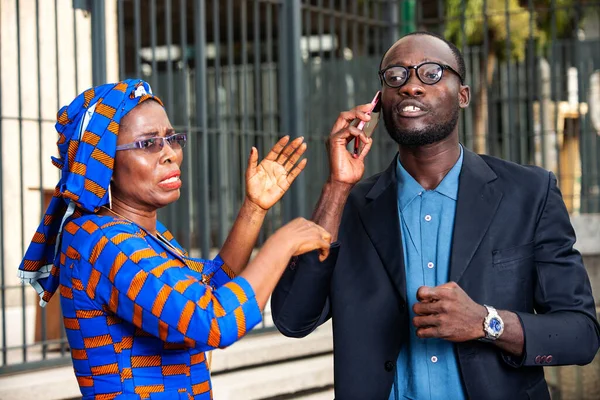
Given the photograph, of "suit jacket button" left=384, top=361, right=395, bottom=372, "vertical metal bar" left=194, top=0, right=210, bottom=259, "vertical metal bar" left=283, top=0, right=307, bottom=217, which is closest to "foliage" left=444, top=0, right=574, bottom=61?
"vertical metal bar" left=283, top=0, right=307, bottom=217

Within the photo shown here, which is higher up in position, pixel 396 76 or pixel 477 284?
pixel 396 76

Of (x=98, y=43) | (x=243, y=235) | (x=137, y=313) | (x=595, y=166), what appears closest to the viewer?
(x=137, y=313)

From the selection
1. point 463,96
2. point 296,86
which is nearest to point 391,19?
point 296,86

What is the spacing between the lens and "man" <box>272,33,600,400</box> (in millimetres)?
2523

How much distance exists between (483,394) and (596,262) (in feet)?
17.0

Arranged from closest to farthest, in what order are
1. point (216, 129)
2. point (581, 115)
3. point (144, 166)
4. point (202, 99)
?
point (144, 166) < point (202, 99) < point (216, 129) < point (581, 115)

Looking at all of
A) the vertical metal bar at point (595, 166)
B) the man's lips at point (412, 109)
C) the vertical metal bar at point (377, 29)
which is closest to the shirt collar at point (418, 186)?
the man's lips at point (412, 109)

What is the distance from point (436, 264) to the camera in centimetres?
268

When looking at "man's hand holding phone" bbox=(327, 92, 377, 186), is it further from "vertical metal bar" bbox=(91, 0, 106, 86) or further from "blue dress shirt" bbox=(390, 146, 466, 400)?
"vertical metal bar" bbox=(91, 0, 106, 86)

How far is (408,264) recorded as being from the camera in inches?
106

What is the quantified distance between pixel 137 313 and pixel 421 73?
1.16 meters

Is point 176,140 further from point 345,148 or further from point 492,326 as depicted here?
point 492,326

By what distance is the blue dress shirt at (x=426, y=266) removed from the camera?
2582mm

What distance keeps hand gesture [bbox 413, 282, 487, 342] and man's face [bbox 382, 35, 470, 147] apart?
1.84ft
